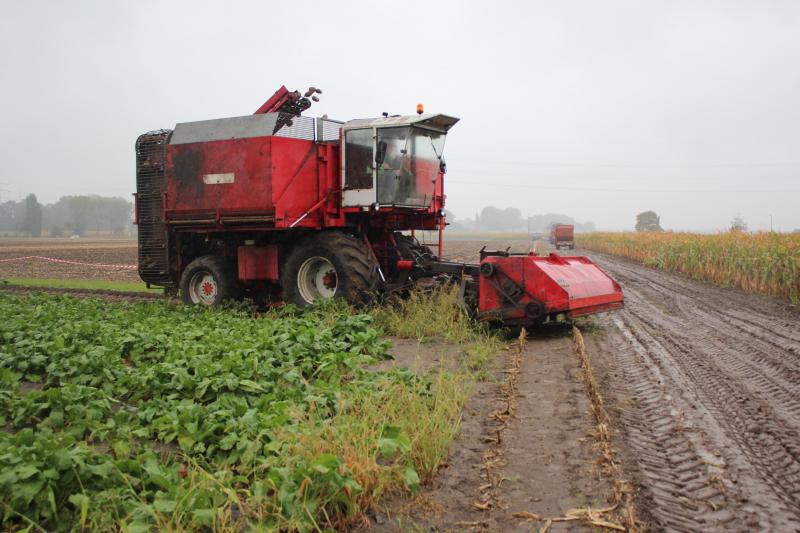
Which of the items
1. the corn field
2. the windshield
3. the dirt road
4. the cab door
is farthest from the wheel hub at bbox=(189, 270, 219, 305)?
the corn field

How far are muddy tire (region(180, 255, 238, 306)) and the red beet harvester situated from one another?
0.02 m

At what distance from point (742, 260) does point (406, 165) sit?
11353mm

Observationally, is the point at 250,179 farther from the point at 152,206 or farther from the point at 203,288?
the point at 152,206

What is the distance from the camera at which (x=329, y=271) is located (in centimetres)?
1083

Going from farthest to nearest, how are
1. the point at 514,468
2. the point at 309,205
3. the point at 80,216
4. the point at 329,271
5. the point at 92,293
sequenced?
the point at 80,216, the point at 92,293, the point at 309,205, the point at 329,271, the point at 514,468

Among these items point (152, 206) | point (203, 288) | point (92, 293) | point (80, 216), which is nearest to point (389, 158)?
point (203, 288)

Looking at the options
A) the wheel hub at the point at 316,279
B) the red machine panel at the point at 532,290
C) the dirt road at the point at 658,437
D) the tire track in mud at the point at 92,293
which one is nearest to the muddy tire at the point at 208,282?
the wheel hub at the point at 316,279

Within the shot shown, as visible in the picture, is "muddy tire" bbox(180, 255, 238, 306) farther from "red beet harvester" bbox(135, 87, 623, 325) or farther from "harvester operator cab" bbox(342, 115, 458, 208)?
"harvester operator cab" bbox(342, 115, 458, 208)

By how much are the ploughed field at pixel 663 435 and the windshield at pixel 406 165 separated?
10.9 ft

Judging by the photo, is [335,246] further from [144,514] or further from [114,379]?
[144,514]

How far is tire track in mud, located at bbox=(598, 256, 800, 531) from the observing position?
3.58 metres

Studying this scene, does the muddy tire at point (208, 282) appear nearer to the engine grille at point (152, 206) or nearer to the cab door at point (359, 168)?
the engine grille at point (152, 206)

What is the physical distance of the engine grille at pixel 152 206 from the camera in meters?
12.6

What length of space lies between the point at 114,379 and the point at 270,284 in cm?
Result: 621
